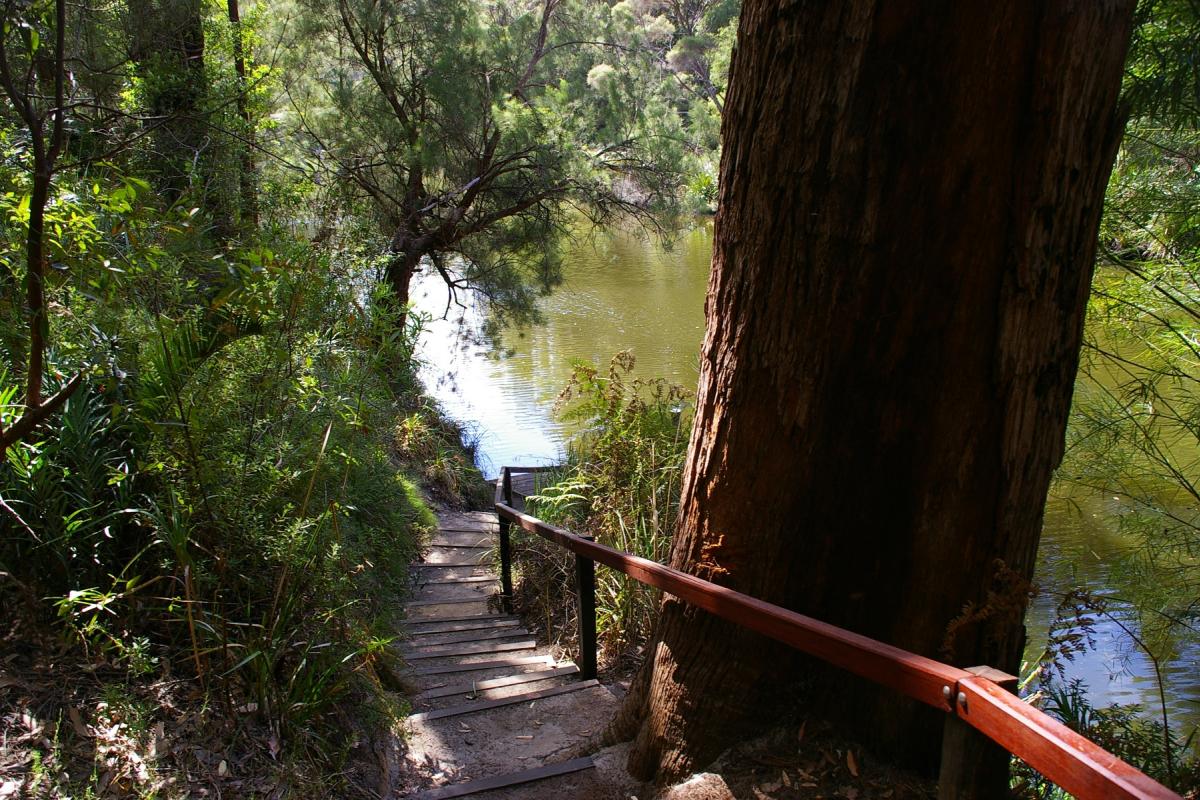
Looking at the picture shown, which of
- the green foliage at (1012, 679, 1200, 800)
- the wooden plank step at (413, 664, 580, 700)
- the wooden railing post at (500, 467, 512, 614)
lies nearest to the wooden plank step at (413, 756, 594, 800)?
the wooden plank step at (413, 664, 580, 700)

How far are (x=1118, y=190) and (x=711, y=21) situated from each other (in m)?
19.4

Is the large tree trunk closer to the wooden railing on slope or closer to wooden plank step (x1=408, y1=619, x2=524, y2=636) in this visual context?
the wooden railing on slope

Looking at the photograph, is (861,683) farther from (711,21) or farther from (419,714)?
(711,21)

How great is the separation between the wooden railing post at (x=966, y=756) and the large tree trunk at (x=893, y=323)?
1.64ft

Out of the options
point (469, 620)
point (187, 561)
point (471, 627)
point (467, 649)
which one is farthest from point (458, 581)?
point (187, 561)

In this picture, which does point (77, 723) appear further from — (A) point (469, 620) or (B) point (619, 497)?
(A) point (469, 620)

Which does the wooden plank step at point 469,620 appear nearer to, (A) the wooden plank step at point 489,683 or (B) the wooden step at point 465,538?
(A) the wooden plank step at point 489,683

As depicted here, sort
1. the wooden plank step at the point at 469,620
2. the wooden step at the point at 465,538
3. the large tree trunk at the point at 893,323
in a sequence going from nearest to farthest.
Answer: the large tree trunk at the point at 893,323, the wooden plank step at the point at 469,620, the wooden step at the point at 465,538

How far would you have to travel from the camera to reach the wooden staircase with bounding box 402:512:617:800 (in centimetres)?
288

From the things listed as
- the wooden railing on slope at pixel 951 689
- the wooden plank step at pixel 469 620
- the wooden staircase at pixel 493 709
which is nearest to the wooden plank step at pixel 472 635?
the wooden staircase at pixel 493 709

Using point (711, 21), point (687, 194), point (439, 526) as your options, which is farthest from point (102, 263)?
point (711, 21)

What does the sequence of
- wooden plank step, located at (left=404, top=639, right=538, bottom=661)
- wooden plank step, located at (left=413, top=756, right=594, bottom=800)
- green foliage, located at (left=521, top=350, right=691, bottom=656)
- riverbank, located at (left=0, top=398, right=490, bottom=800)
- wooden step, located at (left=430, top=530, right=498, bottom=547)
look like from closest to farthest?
riverbank, located at (left=0, top=398, right=490, bottom=800) → wooden plank step, located at (left=413, top=756, right=594, bottom=800) → green foliage, located at (left=521, top=350, right=691, bottom=656) → wooden plank step, located at (left=404, top=639, right=538, bottom=661) → wooden step, located at (left=430, top=530, right=498, bottom=547)

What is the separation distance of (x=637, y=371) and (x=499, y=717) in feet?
38.4

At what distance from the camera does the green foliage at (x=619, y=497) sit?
463cm
